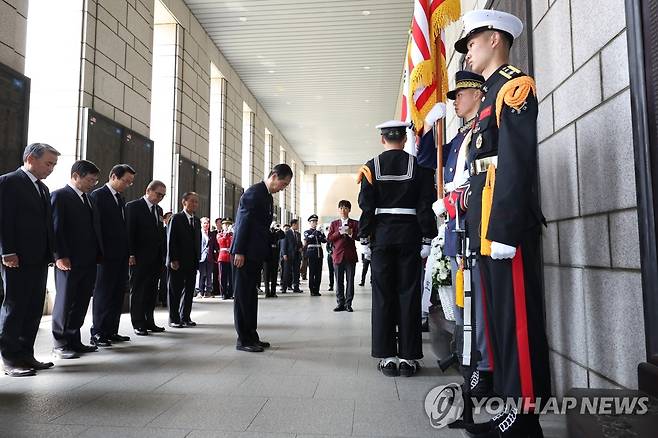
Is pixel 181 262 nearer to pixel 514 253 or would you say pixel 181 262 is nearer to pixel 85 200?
pixel 85 200

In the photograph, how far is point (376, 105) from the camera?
14.6 m

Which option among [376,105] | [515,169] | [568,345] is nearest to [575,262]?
[568,345]

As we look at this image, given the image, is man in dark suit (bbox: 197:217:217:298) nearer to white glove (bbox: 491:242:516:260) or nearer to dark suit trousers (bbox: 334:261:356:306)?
dark suit trousers (bbox: 334:261:356:306)

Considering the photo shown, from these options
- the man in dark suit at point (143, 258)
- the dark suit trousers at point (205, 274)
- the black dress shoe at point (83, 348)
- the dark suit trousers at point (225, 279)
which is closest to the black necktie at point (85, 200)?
the man in dark suit at point (143, 258)

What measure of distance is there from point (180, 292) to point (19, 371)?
213cm

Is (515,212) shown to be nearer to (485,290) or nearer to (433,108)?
(485,290)

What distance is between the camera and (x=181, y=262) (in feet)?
15.8

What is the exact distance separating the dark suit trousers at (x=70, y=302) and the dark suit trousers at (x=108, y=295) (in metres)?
0.34

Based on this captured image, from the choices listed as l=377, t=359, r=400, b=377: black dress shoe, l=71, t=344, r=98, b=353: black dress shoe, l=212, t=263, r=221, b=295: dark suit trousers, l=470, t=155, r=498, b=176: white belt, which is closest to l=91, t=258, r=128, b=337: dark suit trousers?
l=71, t=344, r=98, b=353: black dress shoe

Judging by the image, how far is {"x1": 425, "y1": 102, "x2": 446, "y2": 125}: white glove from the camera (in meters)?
3.48

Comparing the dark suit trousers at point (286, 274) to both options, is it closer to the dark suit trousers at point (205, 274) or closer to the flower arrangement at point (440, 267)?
the dark suit trousers at point (205, 274)

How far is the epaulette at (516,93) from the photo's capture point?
1.61 meters

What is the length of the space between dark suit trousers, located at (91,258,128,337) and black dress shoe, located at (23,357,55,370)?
31.9 inches

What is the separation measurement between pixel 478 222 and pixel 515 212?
21cm
